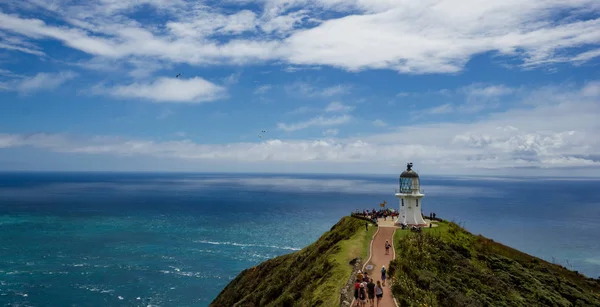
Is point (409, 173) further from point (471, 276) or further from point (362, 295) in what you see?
point (362, 295)

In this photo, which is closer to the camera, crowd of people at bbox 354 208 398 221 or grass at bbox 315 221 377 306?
grass at bbox 315 221 377 306

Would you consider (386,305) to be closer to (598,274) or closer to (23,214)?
(598,274)

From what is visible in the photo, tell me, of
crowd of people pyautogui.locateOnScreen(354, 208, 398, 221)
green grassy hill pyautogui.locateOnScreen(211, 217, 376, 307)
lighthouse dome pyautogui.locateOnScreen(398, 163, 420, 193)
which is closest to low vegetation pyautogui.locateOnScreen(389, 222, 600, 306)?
green grassy hill pyautogui.locateOnScreen(211, 217, 376, 307)

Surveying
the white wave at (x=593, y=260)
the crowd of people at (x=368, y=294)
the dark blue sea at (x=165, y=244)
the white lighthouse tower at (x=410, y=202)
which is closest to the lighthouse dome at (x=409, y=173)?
the white lighthouse tower at (x=410, y=202)

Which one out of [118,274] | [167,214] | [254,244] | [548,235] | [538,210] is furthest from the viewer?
[538,210]

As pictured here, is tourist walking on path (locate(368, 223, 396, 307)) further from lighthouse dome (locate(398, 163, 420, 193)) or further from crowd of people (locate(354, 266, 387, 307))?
lighthouse dome (locate(398, 163, 420, 193))

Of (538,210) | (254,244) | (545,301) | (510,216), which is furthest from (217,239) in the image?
(538,210)

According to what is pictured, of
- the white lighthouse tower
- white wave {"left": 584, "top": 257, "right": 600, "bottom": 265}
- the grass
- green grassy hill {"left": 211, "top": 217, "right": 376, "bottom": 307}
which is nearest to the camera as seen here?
the grass
